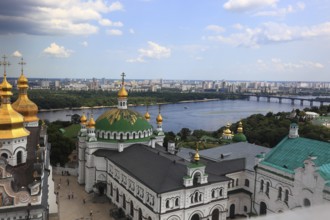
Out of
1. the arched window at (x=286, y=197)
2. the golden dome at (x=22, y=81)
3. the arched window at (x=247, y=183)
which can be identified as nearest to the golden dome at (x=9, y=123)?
the golden dome at (x=22, y=81)

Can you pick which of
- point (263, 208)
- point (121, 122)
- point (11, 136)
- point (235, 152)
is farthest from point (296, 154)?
point (11, 136)

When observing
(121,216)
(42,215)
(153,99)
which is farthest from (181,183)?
(153,99)

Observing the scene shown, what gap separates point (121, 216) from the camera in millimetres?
16484

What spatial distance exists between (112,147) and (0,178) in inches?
372

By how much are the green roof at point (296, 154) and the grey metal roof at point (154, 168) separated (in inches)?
101

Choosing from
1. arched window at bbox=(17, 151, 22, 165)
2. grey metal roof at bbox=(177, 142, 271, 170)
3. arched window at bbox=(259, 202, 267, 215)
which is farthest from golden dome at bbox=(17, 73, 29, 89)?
arched window at bbox=(259, 202, 267, 215)

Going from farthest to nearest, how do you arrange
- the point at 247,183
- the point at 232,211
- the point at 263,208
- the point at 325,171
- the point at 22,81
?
the point at 22,81 → the point at 232,211 → the point at 247,183 → the point at 263,208 → the point at 325,171

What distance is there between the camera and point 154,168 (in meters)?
15.2

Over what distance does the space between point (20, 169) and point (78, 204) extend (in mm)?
6346

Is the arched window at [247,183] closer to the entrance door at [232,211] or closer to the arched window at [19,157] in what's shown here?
the entrance door at [232,211]

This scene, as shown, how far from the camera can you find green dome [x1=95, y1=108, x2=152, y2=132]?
782 inches

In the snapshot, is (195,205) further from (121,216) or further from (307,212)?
(307,212)

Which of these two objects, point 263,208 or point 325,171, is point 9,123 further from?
point 325,171

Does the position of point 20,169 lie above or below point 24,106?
below
